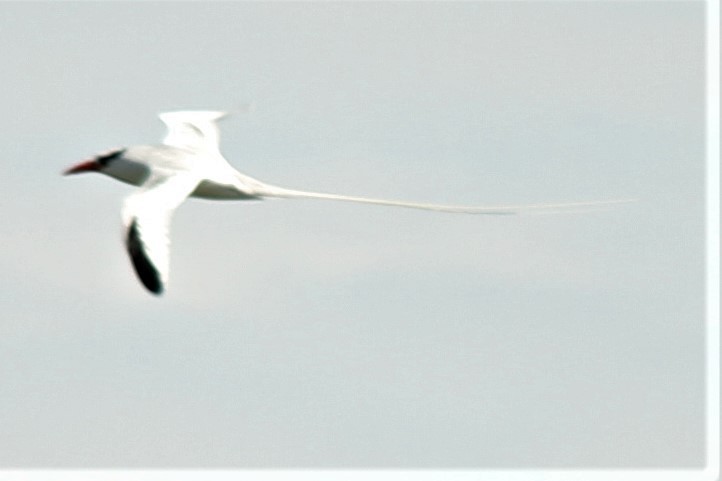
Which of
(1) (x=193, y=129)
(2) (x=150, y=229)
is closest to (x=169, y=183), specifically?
(2) (x=150, y=229)

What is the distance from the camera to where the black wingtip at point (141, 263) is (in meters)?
21.9

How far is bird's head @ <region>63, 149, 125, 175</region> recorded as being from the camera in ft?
87.6

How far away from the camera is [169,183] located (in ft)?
80.8

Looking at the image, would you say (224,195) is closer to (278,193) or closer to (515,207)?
(278,193)

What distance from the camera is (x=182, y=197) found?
24.2m

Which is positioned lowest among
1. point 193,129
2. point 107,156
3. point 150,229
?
point 193,129

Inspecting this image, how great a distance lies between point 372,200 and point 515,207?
6.76 feet

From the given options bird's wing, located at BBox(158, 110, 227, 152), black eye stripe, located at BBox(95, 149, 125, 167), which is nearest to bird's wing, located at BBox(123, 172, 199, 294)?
black eye stripe, located at BBox(95, 149, 125, 167)

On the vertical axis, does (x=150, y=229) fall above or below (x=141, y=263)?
above

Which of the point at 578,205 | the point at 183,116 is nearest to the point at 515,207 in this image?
the point at 578,205

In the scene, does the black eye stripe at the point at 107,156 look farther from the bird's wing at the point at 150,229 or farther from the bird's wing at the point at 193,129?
the bird's wing at the point at 150,229

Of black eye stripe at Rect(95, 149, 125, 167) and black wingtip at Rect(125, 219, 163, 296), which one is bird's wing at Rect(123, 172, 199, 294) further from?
black eye stripe at Rect(95, 149, 125, 167)

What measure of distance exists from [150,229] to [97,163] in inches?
178

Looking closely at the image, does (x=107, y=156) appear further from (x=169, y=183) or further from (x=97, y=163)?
(x=169, y=183)
